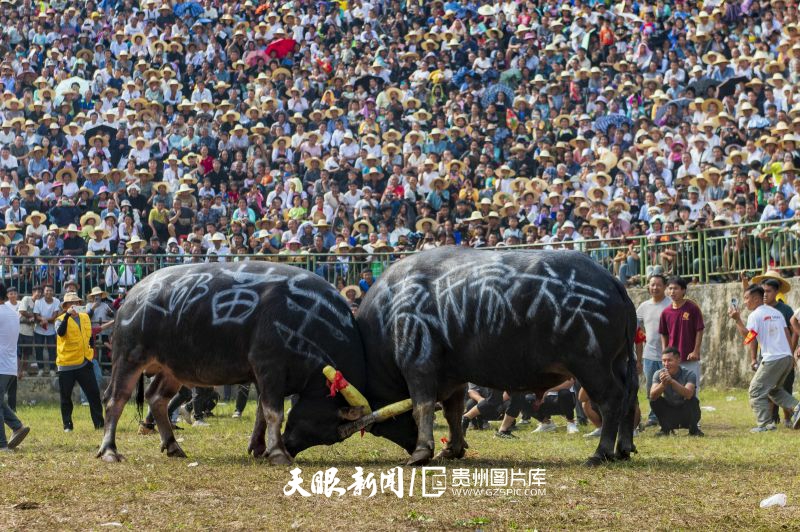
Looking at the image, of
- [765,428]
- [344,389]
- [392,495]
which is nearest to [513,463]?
[344,389]

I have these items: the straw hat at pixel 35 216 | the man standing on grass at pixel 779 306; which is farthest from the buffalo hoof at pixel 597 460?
the straw hat at pixel 35 216

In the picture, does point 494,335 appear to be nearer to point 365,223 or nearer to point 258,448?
point 258,448

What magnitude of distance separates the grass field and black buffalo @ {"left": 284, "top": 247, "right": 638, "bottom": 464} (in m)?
0.52

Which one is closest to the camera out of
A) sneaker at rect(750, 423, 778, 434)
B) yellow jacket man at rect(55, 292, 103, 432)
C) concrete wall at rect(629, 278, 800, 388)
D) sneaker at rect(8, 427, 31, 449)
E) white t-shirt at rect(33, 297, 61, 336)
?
sneaker at rect(8, 427, 31, 449)

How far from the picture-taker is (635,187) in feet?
81.7

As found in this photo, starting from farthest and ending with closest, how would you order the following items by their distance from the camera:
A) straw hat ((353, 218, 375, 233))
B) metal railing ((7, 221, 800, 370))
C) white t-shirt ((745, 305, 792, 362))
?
1. straw hat ((353, 218, 375, 233))
2. metal railing ((7, 221, 800, 370))
3. white t-shirt ((745, 305, 792, 362))

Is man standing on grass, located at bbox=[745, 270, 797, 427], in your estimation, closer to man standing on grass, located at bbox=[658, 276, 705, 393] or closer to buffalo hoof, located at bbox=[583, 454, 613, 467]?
man standing on grass, located at bbox=[658, 276, 705, 393]

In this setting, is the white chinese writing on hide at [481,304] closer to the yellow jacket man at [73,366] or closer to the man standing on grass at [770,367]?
the man standing on grass at [770,367]

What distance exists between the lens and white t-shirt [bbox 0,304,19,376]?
574 inches

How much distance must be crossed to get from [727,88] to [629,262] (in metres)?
6.65

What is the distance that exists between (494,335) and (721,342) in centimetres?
1018

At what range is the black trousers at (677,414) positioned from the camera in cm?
1550

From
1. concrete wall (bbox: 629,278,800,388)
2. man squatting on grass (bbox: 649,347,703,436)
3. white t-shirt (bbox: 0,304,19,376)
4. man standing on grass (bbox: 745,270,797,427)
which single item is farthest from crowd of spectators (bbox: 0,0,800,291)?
white t-shirt (bbox: 0,304,19,376)

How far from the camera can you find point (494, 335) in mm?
11984
